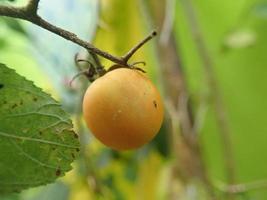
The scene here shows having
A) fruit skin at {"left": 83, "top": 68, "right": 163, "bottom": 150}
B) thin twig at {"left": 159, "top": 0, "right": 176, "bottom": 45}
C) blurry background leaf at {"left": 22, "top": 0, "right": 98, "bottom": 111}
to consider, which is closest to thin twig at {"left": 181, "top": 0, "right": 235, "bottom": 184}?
thin twig at {"left": 159, "top": 0, "right": 176, "bottom": 45}

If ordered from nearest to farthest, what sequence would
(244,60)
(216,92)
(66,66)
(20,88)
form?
(20,88) → (66,66) → (216,92) → (244,60)

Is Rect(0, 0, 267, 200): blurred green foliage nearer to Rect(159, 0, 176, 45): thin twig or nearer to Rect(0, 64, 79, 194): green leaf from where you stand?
Rect(159, 0, 176, 45): thin twig

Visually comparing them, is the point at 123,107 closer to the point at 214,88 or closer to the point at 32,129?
the point at 32,129

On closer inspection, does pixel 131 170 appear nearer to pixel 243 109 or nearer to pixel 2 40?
pixel 2 40

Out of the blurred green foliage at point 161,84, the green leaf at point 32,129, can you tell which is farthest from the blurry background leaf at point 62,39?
the green leaf at point 32,129

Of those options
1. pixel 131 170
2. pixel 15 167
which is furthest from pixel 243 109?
pixel 15 167
